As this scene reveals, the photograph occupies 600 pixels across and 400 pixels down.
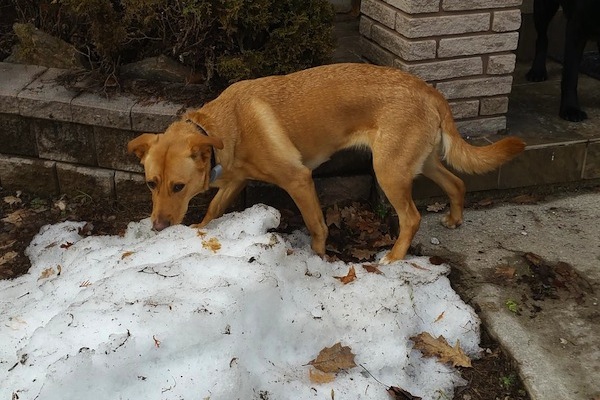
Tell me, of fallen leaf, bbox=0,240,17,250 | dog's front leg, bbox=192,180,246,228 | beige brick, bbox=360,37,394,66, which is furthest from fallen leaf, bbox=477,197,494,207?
fallen leaf, bbox=0,240,17,250

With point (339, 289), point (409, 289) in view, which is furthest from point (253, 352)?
point (409, 289)

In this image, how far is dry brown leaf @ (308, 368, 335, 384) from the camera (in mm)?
2943

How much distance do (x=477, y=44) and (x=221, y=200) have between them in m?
1.99

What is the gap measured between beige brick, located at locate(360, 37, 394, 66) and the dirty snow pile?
1.46 metres

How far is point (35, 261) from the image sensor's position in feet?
13.6

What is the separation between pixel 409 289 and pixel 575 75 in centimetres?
249

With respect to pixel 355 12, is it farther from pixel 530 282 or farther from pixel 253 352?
pixel 253 352

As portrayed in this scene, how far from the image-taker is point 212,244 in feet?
11.7

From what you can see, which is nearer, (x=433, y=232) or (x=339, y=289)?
(x=339, y=289)

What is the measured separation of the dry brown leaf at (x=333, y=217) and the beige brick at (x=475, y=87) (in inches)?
43.0

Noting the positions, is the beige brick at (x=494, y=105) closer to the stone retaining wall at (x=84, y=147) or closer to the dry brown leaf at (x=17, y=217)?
the stone retaining wall at (x=84, y=147)

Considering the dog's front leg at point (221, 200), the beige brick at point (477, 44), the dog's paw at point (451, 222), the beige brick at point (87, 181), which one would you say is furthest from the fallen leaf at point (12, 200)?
the beige brick at point (477, 44)

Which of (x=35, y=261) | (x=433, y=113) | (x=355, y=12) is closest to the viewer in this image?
(x=433, y=113)

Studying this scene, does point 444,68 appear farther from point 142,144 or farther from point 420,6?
point 142,144
